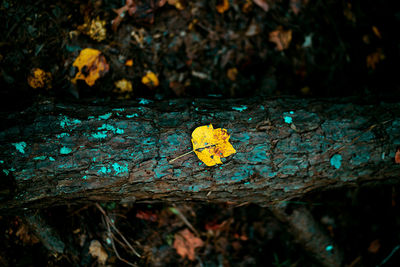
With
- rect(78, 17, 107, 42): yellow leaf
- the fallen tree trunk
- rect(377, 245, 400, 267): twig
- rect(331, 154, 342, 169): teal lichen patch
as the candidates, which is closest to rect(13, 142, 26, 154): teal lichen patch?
the fallen tree trunk

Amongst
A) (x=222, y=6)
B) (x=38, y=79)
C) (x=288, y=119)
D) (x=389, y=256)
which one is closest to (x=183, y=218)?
(x=288, y=119)

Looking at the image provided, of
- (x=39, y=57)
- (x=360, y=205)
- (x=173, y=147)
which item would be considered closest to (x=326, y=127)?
(x=173, y=147)

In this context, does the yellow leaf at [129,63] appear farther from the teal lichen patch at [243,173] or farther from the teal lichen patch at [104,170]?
the teal lichen patch at [243,173]

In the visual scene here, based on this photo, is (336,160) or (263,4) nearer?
(336,160)

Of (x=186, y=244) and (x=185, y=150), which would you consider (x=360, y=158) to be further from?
(x=186, y=244)

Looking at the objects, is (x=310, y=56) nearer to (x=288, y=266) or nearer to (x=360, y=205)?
(x=360, y=205)

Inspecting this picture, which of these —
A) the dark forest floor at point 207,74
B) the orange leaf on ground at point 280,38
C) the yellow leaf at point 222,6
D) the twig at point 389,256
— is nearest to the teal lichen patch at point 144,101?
the dark forest floor at point 207,74

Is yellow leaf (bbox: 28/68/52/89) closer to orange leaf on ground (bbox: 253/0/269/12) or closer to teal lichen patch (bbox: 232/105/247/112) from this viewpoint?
teal lichen patch (bbox: 232/105/247/112)
